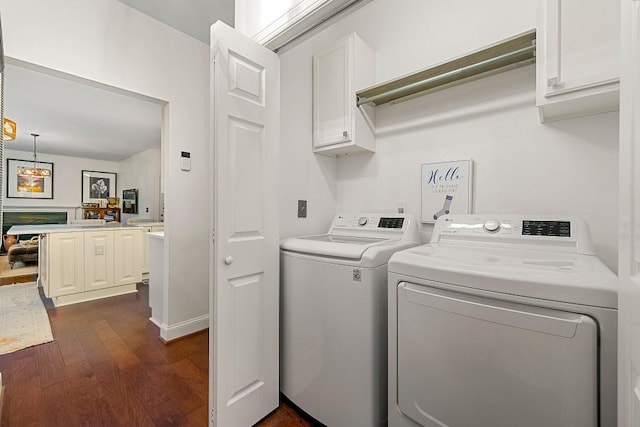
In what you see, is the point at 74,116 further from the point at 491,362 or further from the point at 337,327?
the point at 491,362

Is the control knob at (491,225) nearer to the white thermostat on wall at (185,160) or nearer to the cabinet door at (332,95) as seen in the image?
the cabinet door at (332,95)

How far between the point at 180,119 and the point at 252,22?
1.34 meters

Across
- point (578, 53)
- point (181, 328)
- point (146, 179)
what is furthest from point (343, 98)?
point (146, 179)

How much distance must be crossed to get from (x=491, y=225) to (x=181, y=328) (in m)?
2.55

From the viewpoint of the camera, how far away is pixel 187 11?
2205 mm

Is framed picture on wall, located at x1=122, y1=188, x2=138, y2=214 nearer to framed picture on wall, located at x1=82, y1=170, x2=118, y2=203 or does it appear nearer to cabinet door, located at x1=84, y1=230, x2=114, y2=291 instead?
framed picture on wall, located at x1=82, y1=170, x2=118, y2=203

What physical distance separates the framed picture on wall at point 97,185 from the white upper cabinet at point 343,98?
26.7 ft

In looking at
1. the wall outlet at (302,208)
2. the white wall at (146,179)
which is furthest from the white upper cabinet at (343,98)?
the white wall at (146,179)

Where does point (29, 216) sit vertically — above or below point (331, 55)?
below

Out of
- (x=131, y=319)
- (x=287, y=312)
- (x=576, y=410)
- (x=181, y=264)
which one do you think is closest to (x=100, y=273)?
(x=131, y=319)

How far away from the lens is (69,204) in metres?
7.33

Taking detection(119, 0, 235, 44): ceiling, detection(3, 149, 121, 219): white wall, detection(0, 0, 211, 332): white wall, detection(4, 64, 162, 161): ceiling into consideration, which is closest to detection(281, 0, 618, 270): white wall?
detection(119, 0, 235, 44): ceiling

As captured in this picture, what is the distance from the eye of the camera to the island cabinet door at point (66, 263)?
10.7 feet

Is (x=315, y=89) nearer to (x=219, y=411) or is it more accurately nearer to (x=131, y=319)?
(x=219, y=411)
